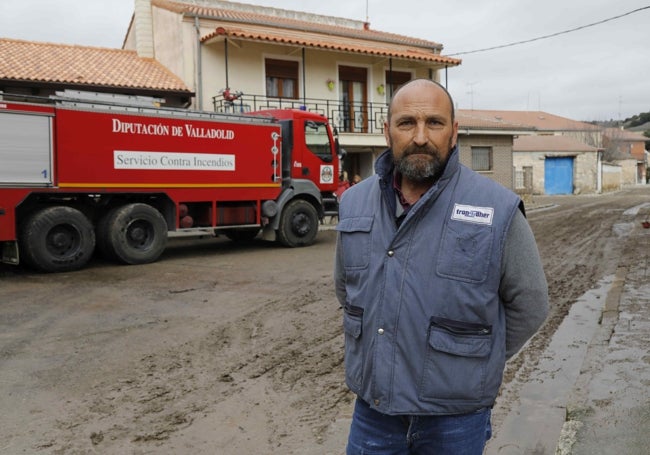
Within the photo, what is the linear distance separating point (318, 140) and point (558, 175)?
32.0 meters

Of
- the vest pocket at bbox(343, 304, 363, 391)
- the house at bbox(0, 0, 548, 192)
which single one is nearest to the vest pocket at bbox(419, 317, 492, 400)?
the vest pocket at bbox(343, 304, 363, 391)

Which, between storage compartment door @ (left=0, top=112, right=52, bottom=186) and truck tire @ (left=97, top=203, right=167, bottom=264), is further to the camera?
truck tire @ (left=97, top=203, right=167, bottom=264)

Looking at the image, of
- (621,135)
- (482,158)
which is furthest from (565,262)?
(621,135)

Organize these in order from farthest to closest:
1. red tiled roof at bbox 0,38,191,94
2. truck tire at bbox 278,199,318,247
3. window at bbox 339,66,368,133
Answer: window at bbox 339,66,368,133 → red tiled roof at bbox 0,38,191,94 → truck tire at bbox 278,199,318,247

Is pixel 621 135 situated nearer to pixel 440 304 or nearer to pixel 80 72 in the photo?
pixel 80 72

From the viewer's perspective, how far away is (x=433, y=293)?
2018mm

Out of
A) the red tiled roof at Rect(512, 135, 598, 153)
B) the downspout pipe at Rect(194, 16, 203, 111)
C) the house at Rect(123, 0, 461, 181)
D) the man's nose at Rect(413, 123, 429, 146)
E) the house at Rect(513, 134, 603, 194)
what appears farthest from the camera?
the red tiled roof at Rect(512, 135, 598, 153)

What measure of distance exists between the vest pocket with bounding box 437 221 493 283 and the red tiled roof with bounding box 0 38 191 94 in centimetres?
1660

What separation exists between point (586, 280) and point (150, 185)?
7.53 m

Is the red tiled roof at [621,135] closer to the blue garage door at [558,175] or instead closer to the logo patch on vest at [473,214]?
the blue garage door at [558,175]

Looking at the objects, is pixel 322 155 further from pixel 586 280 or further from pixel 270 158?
Result: pixel 586 280

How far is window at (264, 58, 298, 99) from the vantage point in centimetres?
2177

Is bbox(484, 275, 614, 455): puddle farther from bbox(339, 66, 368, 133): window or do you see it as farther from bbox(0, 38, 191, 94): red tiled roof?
bbox(339, 66, 368, 133): window

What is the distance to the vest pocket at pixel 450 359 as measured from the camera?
201 centimetres
